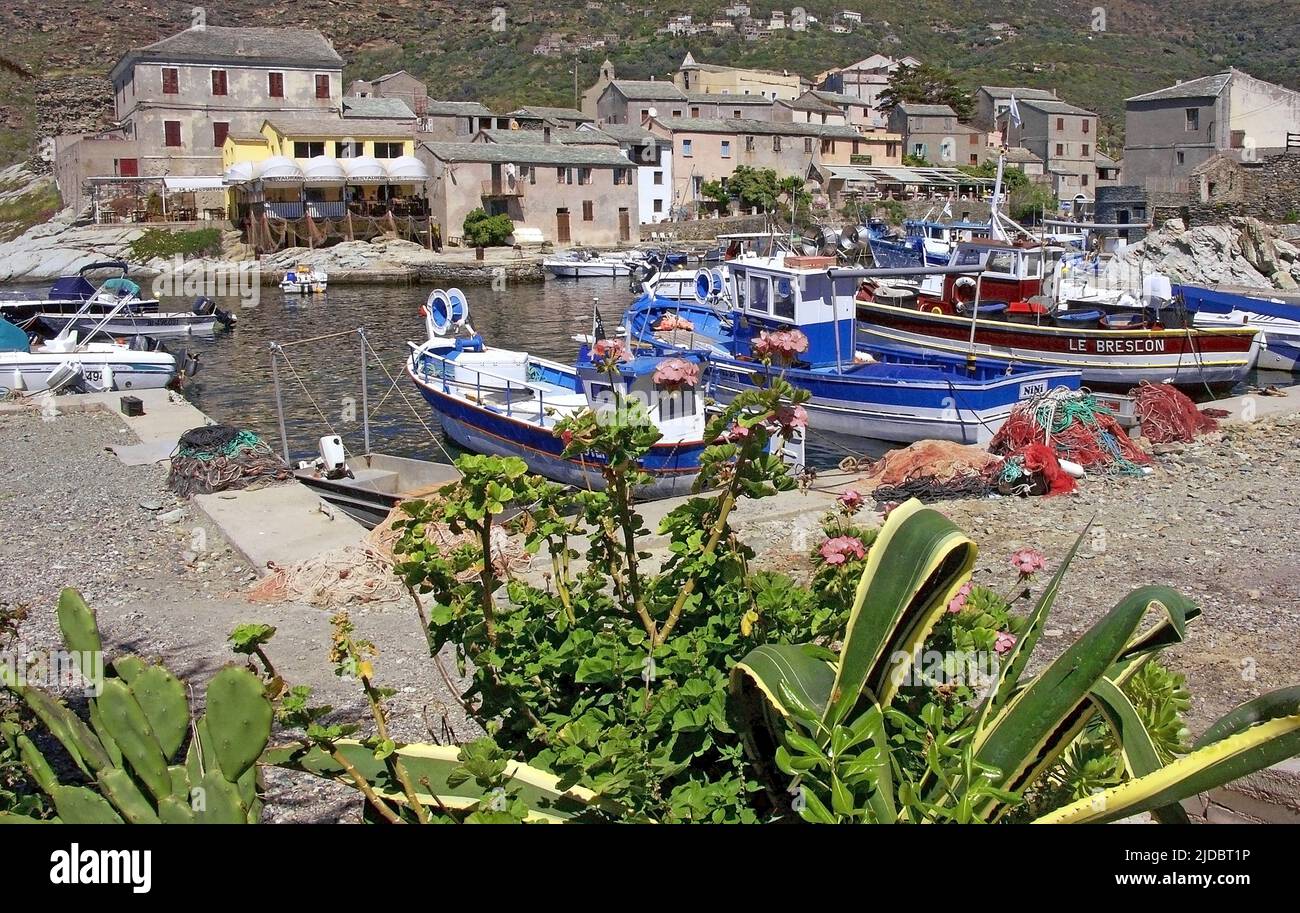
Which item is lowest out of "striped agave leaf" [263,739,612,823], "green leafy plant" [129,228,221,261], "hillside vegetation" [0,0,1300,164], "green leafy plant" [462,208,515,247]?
"striped agave leaf" [263,739,612,823]

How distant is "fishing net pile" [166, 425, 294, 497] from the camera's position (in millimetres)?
12609

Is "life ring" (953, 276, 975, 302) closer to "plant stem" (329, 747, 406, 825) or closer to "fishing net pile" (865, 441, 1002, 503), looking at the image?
"fishing net pile" (865, 441, 1002, 503)

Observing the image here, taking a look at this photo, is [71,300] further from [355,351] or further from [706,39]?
[706,39]

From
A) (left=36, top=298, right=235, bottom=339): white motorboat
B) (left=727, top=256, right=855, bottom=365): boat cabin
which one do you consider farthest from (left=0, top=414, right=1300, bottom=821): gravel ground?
(left=36, top=298, right=235, bottom=339): white motorboat

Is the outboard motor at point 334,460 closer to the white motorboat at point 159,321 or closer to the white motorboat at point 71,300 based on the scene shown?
the white motorboat at point 71,300

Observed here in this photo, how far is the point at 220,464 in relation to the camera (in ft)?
41.9

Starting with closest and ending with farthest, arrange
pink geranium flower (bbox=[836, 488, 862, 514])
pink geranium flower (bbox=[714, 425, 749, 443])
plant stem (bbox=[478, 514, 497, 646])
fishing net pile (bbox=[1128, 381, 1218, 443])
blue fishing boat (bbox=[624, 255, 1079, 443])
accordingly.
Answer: plant stem (bbox=[478, 514, 497, 646]), pink geranium flower (bbox=[714, 425, 749, 443]), pink geranium flower (bbox=[836, 488, 862, 514]), fishing net pile (bbox=[1128, 381, 1218, 443]), blue fishing boat (bbox=[624, 255, 1079, 443])

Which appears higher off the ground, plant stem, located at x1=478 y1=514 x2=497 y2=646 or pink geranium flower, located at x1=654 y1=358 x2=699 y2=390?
pink geranium flower, located at x1=654 y1=358 x2=699 y2=390

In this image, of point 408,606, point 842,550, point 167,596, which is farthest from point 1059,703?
point 167,596

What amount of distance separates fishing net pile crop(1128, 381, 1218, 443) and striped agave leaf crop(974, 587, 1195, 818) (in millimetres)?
13177

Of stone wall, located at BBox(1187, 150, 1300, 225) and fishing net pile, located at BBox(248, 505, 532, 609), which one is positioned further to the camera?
stone wall, located at BBox(1187, 150, 1300, 225)

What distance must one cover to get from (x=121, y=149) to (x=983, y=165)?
48351mm

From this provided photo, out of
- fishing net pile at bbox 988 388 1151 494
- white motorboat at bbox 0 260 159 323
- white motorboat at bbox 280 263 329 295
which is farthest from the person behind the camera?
white motorboat at bbox 280 263 329 295

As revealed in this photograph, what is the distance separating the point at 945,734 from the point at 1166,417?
13407mm
